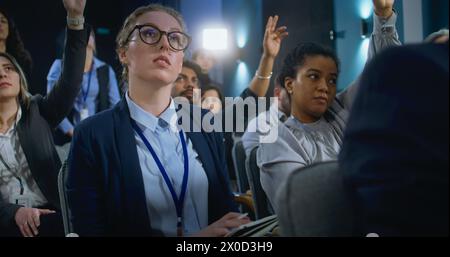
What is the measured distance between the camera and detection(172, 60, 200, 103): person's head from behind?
1.51m

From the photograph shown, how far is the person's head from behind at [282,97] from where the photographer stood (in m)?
1.25

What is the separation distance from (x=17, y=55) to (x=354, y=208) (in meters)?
1.16

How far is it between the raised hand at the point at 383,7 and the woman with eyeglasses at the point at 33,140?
700mm

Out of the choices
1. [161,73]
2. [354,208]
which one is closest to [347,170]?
[354,208]

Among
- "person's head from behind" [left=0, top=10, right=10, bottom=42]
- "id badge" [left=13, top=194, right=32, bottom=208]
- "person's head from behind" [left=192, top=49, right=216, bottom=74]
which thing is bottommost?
"id badge" [left=13, top=194, right=32, bottom=208]

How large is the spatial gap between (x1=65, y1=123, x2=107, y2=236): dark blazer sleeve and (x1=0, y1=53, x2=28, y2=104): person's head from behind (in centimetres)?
44

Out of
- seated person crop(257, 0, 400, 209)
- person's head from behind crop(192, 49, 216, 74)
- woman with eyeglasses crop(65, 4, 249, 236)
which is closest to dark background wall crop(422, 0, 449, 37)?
seated person crop(257, 0, 400, 209)

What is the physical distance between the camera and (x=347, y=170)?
480 mm

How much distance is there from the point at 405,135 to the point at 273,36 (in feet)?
2.61

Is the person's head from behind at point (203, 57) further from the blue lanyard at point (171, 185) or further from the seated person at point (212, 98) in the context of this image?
the blue lanyard at point (171, 185)

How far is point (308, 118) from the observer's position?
118 cm

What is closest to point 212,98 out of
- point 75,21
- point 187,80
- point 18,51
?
point 187,80

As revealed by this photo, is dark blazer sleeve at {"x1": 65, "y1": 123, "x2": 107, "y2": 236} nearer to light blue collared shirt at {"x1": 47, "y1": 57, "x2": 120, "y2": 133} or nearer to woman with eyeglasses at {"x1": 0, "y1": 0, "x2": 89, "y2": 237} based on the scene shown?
woman with eyeglasses at {"x1": 0, "y1": 0, "x2": 89, "y2": 237}

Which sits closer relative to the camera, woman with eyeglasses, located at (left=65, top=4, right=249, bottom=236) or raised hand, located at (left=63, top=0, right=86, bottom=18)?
woman with eyeglasses, located at (left=65, top=4, right=249, bottom=236)
